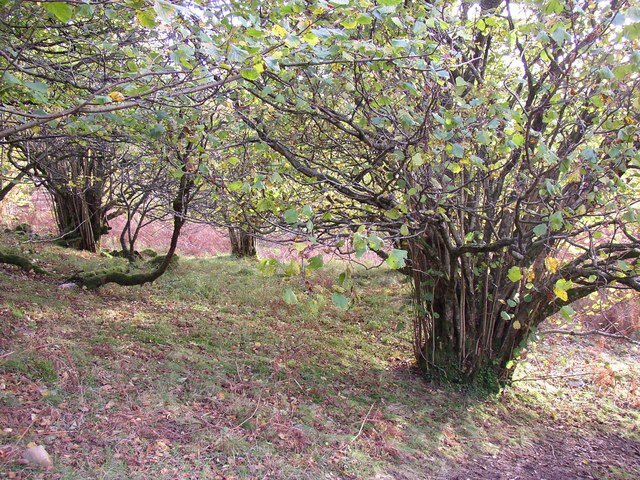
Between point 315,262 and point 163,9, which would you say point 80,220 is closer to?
point 315,262

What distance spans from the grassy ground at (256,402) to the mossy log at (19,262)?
0.18 meters

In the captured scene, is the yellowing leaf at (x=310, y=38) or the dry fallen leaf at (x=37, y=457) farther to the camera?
the dry fallen leaf at (x=37, y=457)

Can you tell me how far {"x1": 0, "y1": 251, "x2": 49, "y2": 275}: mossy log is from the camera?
7.24 m

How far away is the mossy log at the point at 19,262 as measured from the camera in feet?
23.8

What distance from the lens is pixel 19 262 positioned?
7422mm

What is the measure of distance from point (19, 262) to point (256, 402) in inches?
202

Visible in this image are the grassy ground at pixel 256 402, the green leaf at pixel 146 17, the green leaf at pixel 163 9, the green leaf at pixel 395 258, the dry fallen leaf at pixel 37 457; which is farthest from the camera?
the grassy ground at pixel 256 402

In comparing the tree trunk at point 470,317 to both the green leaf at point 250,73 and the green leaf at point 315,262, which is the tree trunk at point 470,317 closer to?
the green leaf at point 315,262

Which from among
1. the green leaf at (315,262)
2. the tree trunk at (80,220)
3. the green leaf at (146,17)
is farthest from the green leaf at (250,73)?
the tree trunk at (80,220)

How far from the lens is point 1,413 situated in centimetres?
340

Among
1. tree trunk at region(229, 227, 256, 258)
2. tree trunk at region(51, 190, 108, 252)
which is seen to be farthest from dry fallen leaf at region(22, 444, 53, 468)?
tree trunk at region(229, 227, 256, 258)

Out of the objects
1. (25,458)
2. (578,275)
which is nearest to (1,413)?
(25,458)

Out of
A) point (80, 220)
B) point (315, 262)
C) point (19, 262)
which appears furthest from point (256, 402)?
point (80, 220)

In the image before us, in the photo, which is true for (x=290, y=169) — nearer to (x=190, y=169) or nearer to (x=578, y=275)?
(x=190, y=169)
